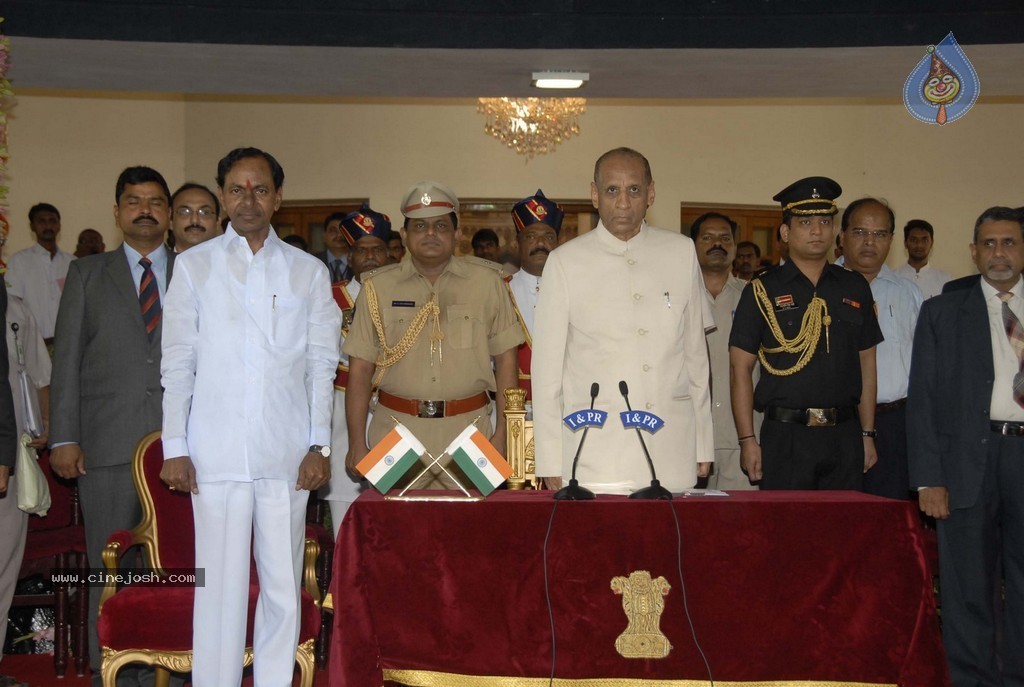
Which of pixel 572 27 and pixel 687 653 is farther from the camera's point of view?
pixel 572 27

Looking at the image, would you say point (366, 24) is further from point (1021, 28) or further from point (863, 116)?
point (863, 116)

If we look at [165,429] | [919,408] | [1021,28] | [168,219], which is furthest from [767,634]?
[1021,28]

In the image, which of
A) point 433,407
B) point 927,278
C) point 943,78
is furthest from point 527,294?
point 927,278

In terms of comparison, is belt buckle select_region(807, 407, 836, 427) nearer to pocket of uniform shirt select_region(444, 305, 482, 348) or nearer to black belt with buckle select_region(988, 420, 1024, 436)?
black belt with buckle select_region(988, 420, 1024, 436)

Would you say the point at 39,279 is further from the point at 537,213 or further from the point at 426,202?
the point at 426,202

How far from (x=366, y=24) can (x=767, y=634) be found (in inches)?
159

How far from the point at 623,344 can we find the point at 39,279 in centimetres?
762

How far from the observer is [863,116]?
1148cm

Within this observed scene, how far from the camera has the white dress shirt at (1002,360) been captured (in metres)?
4.12

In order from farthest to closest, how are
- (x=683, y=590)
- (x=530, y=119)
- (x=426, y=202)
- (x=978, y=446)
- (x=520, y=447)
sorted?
(x=530, y=119)
(x=426, y=202)
(x=978, y=446)
(x=520, y=447)
(x=683, y=590)

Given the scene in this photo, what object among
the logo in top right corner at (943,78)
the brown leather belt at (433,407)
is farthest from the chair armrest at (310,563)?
the logo in top right corner at (943,78)

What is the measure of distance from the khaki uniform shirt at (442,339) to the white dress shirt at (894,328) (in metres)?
1.86

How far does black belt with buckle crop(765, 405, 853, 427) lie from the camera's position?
167 inches

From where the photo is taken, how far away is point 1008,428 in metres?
4.09
